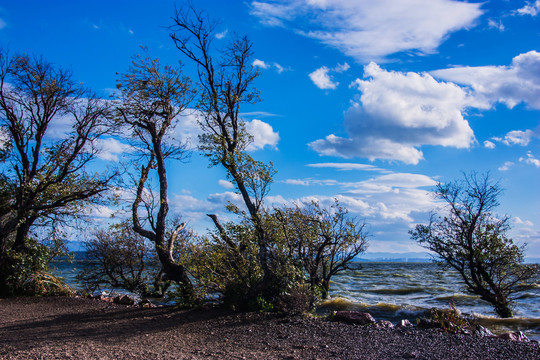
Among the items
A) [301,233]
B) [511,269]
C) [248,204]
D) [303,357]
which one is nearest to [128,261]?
[248,204]

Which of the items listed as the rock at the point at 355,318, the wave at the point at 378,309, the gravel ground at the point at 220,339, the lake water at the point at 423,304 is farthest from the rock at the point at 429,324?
the wave at the point at 378,309

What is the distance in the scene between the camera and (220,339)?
8141 mm

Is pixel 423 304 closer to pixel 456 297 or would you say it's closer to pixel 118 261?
pixel 456 297

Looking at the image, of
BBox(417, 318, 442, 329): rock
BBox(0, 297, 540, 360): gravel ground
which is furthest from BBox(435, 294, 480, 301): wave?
BBox(0, 297, 540, 360): gravel ground

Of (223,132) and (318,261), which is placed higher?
(223,132)

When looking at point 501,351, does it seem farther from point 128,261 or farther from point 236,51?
point 128,261

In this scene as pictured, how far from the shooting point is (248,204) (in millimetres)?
11641

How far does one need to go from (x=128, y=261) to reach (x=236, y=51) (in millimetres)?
9454

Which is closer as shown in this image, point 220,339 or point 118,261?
point 220,339

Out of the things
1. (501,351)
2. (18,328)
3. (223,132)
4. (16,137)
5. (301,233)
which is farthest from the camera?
(16,137)

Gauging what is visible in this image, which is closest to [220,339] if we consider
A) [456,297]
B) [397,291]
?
[456,297]

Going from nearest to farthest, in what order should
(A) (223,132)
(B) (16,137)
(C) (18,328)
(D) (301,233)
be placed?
(C) (18,328) < (D) (301,233) < (A) (223,132) < (B) (16,137)

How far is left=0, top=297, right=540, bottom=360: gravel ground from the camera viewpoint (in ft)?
22.9

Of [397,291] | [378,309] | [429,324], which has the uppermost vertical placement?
[429,324]
